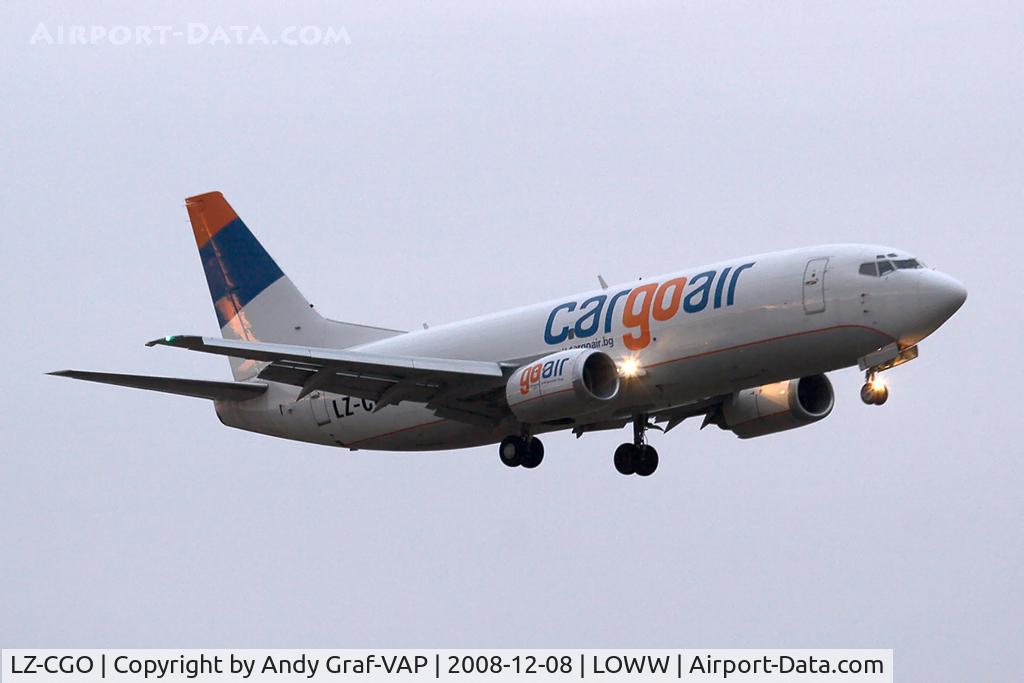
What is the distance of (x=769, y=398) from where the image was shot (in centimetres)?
4359

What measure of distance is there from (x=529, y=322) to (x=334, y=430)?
21.7 ft

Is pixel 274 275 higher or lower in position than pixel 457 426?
higher

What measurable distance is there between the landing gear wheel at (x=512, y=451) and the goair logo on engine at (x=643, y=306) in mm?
2660

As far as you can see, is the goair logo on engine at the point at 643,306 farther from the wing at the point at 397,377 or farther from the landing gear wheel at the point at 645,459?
the landing gear wheel at the point at 645,459

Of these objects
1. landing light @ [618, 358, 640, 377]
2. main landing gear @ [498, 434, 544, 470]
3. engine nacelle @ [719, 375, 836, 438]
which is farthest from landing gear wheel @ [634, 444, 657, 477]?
landing light @ [618, 358, 640, 377]

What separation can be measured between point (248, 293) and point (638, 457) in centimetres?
1262

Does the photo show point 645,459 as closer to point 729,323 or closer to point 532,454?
point 532,454

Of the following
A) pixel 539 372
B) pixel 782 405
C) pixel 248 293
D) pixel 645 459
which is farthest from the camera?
pixel 248 293

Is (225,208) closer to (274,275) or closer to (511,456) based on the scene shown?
(274,275)

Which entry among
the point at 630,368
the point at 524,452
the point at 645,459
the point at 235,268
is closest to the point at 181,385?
the point at 235,268

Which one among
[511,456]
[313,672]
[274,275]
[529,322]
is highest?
[274,275]

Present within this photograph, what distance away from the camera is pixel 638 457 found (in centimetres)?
4453

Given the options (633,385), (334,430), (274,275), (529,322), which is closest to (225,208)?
(274,275)

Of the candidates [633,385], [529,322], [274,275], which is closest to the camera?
[633,385]
